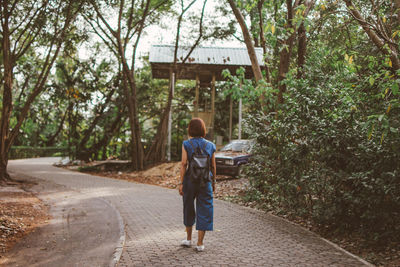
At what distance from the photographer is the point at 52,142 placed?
44.2 metres

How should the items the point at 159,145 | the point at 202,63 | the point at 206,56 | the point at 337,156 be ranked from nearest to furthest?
1. the point at 337,156
2. the point at 159,145
3. the point at 202,63
4. the point at 206,56

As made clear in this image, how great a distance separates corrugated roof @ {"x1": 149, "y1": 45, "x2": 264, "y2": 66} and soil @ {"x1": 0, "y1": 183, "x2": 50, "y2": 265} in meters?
12.5

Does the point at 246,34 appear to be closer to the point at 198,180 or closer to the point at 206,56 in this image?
the point at 198,180

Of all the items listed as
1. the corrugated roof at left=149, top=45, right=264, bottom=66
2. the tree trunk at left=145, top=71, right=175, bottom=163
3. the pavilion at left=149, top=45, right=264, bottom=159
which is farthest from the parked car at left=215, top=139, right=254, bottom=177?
the corrugated roof at left=149, top=45, right=264, bottom=66

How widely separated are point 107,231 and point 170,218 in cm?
150

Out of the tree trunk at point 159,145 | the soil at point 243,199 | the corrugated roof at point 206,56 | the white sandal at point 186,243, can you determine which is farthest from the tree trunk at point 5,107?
the white sandal at point 186,243

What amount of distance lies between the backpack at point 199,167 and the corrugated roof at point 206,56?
17.6 m

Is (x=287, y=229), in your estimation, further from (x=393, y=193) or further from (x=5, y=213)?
(x=5, y=213)

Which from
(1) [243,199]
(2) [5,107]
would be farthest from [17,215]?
(2) [5,107]

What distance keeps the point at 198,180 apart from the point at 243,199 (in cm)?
618

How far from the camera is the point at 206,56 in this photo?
2469 centimetres

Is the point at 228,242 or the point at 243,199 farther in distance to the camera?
the point at 243,199

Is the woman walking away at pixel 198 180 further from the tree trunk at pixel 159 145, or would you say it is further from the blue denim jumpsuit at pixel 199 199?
the tree trunk at pixel 159 145

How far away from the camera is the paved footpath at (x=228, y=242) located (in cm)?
554
